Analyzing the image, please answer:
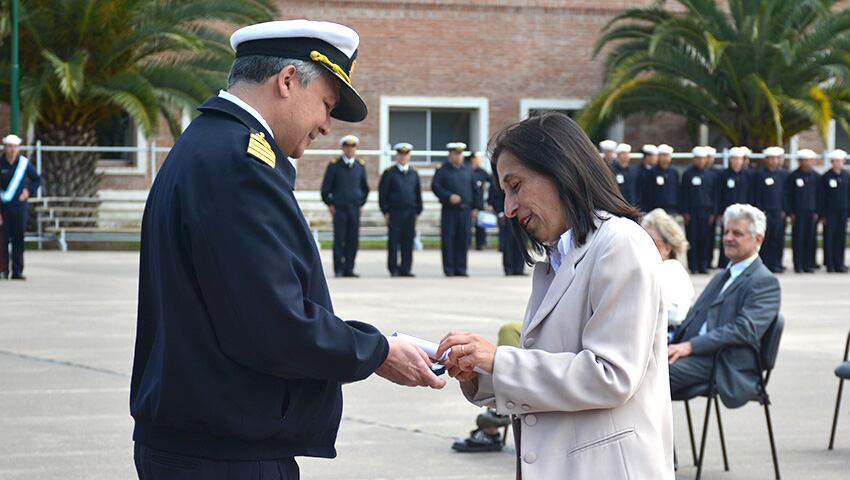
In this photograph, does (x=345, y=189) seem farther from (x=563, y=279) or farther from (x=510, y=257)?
(x=563, y=279)

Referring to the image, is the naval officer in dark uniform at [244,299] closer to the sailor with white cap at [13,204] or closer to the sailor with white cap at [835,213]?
the sailor with white cap at [13,204]

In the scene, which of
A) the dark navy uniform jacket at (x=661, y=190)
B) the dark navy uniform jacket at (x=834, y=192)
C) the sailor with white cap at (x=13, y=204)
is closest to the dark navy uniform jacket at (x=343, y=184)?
the sailor with white cap at (x=13, y=204)

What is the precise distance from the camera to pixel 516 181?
136 inches

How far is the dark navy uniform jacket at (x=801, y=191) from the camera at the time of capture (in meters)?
23.6

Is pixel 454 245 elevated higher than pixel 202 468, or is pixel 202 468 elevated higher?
pixel 202 468

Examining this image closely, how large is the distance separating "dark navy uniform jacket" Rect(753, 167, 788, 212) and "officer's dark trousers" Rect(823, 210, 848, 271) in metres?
0.87

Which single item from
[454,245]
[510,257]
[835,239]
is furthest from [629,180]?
[835,239]

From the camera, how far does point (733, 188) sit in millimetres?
23344

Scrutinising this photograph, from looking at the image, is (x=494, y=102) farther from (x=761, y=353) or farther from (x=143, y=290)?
(x=143, y=290)

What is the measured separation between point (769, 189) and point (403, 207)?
21.5 ft

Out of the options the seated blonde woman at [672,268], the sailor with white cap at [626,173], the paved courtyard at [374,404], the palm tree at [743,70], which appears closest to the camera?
the paved courtyard at [374,404]

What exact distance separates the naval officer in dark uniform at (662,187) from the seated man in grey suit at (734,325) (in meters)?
15.8

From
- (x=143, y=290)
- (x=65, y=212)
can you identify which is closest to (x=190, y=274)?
(x=143, y=290)

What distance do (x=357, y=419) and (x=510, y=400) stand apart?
4.95 m
